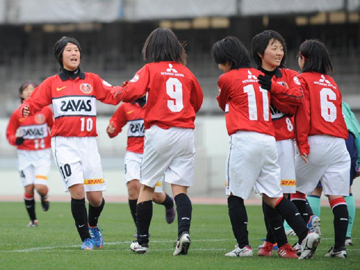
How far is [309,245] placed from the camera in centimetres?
621

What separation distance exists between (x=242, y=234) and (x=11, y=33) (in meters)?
30.8

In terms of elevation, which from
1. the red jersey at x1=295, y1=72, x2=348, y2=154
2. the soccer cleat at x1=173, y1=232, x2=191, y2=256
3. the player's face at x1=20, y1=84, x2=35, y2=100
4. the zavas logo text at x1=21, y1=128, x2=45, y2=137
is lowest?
the soccer cleat at x1=173, y1=232, x2=191, y2=256

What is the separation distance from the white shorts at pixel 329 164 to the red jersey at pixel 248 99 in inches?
21.3

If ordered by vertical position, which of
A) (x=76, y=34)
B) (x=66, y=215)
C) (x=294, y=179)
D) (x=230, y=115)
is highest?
(x=76, y=34)

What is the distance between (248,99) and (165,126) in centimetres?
83

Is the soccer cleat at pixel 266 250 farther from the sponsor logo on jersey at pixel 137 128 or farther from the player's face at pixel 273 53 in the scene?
the sponsor logo on jersey at pixel 137 128

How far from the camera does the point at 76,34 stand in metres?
34.9

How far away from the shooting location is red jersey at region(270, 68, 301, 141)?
678 cm

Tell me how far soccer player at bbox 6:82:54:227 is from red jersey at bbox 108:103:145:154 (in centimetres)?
212

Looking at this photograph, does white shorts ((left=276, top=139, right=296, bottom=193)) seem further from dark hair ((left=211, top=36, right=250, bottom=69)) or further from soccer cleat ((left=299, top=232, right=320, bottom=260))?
dark hair ((left=211, top=36, right=250, bottom=69))

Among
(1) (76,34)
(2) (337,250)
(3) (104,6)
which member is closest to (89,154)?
(2) (337,250)

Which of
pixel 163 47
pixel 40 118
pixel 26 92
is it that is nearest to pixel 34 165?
Result: pixel 40 118

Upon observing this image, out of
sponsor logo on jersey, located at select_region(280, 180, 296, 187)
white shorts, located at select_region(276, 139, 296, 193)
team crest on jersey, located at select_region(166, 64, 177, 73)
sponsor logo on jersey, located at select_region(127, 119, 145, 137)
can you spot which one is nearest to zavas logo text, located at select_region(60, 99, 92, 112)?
team crest on jersey, located at select_region(166, 64, 177, 73)

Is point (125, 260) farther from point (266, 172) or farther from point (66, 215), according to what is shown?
point (66, 215)
